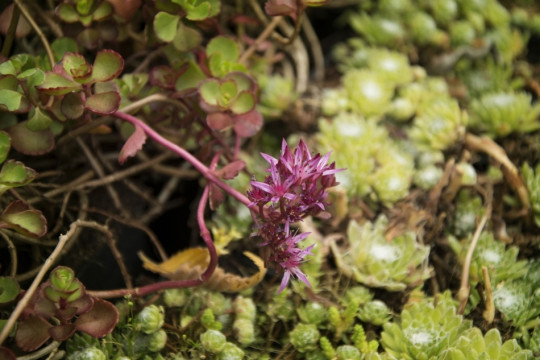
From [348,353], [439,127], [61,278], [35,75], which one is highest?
[35,75]

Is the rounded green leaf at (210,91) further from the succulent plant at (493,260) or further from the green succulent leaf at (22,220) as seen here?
the succulent plant at (493,260)

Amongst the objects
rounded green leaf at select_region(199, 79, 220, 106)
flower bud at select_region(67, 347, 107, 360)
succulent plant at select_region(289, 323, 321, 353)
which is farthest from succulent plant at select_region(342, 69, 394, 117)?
flower bud at select_region(67, 347, 107, 360)

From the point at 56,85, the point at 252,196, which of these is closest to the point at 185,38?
the point at 56,85

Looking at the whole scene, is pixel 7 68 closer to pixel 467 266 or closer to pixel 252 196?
pixel 252 196

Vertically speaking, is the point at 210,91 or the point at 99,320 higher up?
the point at 210,91

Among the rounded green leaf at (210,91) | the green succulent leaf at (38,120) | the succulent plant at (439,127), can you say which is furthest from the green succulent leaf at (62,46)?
the succulent plant at (439,127)

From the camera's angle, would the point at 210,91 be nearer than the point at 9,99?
No

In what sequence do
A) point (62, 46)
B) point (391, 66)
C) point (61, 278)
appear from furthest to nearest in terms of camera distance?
1. point (391, 66)
2. point (62, 46)
3. point (61, 278)
